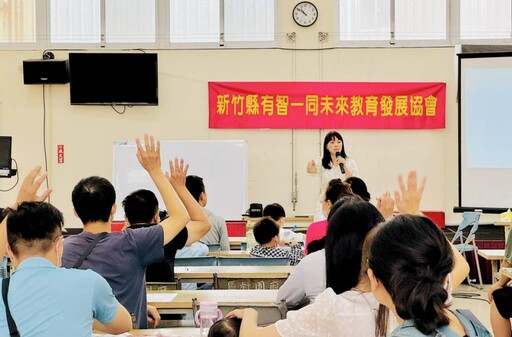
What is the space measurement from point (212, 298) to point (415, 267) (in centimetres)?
216

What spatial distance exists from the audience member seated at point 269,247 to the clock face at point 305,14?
14.2 feet

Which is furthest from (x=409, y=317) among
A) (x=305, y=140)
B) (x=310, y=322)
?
(x=305, y=140)

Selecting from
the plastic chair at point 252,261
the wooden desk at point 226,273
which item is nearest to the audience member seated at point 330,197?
the wooden desk at point 226,273

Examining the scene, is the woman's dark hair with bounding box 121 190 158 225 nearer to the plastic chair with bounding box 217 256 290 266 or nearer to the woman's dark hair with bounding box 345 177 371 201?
the plastic chair with bounding box 217 256 290 266

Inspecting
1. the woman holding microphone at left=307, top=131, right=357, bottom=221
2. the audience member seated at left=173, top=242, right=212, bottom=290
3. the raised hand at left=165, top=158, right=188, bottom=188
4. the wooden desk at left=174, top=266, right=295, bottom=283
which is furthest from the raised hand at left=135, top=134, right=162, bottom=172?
the woman holding microphone at left=307, top=131, right=357, bottom=221

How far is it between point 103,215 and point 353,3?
21.8 ft

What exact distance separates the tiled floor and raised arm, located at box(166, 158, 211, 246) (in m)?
4.04

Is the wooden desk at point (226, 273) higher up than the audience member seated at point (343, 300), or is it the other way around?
the audience member seated at point (343, 300)

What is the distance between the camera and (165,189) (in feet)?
9.54

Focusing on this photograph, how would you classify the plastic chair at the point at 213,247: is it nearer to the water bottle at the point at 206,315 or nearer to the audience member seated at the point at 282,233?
the audience member seated at the point at 282,233

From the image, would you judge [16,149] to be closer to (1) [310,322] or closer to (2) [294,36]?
(2) [294,36]

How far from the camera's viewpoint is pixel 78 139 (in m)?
8.94

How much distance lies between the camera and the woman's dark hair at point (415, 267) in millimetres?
1523

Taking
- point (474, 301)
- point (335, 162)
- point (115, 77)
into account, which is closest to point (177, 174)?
point (335, 162)
